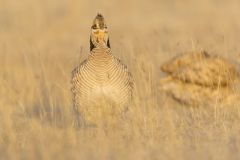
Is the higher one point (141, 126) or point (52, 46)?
point (52, 46)

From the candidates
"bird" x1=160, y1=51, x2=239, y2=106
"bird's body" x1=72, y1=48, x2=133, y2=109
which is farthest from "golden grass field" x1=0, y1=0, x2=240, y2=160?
"bird's body" x1=72, y1=48, x2=133, y2=109

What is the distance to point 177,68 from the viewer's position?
10367 mm

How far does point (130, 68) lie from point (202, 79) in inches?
64.6

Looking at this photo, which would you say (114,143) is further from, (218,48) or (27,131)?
(218,48)

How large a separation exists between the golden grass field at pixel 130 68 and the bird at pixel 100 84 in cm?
22

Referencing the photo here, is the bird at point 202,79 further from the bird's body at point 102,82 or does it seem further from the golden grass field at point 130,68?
the bird's body at point 102,82

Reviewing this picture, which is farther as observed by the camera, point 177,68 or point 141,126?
point 177,68

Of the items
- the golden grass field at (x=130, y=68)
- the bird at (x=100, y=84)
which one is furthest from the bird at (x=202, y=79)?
the bird at (x=100, y=84)

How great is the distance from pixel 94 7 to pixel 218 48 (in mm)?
6434

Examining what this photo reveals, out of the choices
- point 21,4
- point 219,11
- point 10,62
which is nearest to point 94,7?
point 21,4

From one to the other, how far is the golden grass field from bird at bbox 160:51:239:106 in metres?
0.18

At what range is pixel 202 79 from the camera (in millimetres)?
10055

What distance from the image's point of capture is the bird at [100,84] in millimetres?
8297

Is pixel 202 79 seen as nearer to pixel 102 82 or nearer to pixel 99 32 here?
pixel 99 32
